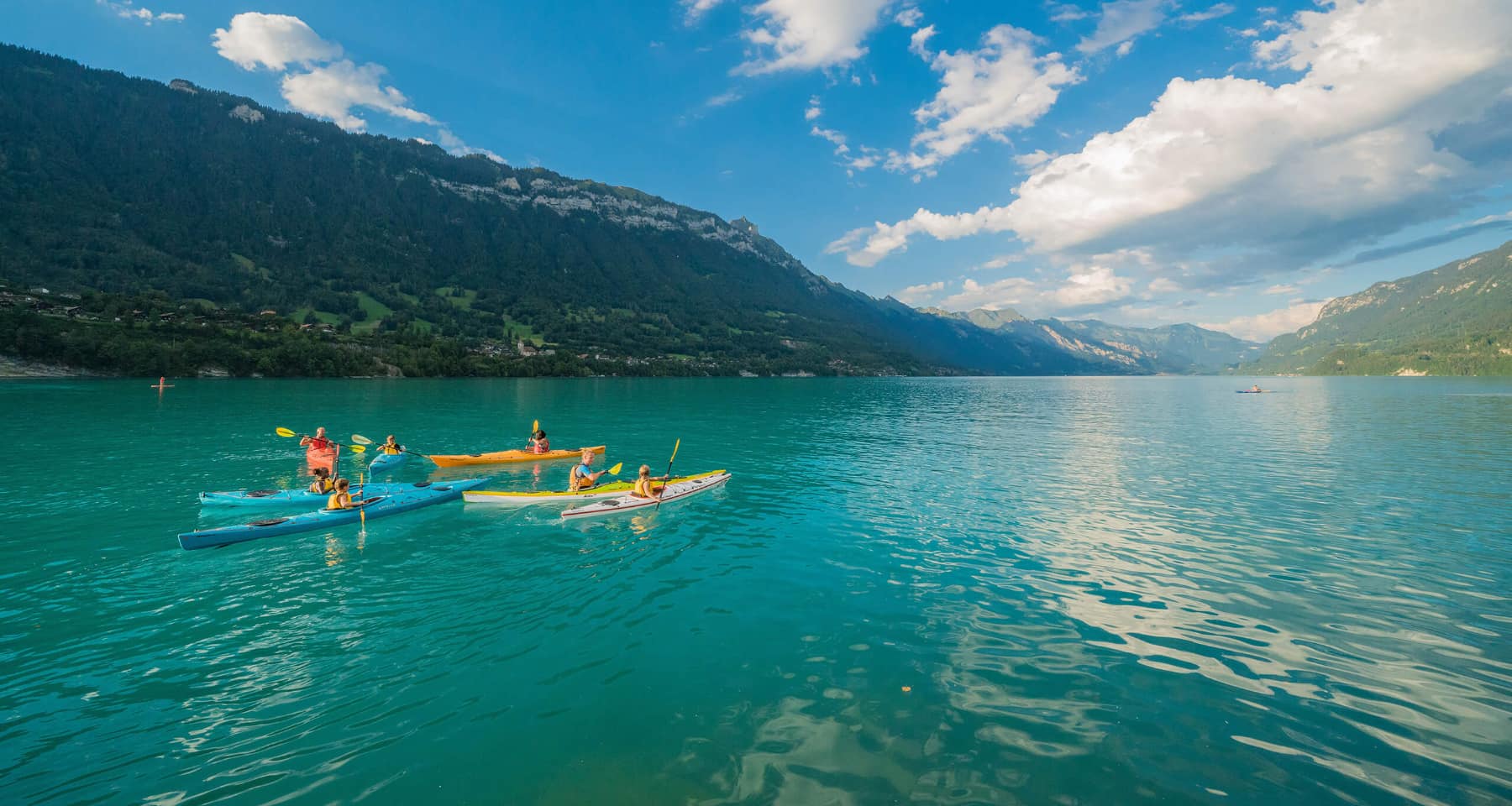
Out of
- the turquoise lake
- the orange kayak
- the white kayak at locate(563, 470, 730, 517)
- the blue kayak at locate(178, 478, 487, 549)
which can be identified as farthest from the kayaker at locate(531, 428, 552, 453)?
the white kayak at locate(563, 470, 730, 517)

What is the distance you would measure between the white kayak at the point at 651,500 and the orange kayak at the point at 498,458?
8585mm

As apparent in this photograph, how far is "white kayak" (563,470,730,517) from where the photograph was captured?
921 inches

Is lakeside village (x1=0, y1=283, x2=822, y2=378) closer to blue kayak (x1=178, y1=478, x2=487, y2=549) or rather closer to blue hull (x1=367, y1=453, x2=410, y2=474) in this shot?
blue hull (x1=367, y1=453, x2=410, y2=474)

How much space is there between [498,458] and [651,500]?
15.6 metres

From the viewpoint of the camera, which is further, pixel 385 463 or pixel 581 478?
pixel 385 463

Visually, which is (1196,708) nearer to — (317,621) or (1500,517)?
(317,621)

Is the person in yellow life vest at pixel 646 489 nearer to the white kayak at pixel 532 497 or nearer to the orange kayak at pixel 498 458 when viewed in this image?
the white kayak at pixel 532 497

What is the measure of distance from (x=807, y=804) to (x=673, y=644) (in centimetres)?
545

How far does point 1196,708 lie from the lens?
33.5ft

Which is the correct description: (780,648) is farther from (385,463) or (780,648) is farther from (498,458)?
(385,463)

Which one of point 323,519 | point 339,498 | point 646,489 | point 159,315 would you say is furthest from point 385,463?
point 159,315

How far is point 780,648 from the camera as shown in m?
12.5

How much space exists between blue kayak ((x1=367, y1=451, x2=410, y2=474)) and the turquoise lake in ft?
13.4

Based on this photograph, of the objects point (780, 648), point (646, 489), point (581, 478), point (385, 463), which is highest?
point (581, 478)
